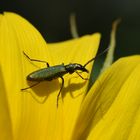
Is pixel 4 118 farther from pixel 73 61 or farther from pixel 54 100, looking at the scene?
pixel 73 61

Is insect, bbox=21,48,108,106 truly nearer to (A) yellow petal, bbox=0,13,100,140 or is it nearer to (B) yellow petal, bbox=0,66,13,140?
(A) yellow petal, bbox=0,13,100,140

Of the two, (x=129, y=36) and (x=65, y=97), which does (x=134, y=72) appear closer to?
(x=65, y=97)

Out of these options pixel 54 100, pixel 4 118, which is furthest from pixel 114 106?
pixel 4 118

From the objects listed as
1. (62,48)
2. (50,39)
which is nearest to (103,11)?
(50,39)

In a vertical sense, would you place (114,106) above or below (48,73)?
below

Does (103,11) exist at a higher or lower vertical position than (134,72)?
higher

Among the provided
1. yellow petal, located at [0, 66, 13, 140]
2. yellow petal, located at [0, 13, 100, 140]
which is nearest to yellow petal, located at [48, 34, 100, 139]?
yellow petal, located at [0, 13, 100, 140]
